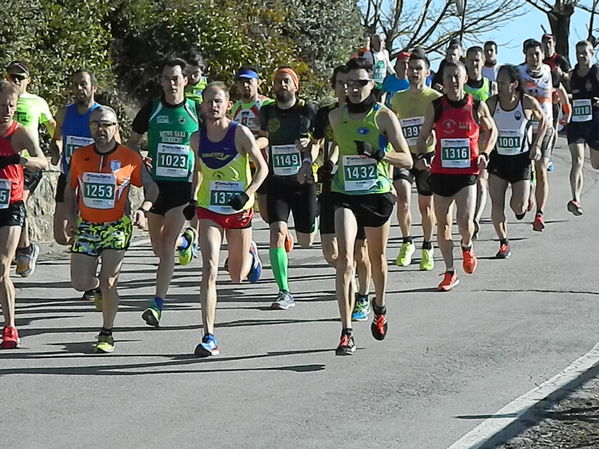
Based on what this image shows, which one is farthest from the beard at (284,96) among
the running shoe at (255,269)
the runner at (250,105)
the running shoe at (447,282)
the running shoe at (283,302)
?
the running shoe at (447,282)

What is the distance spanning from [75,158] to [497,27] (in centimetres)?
3176

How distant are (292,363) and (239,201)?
3.92ft

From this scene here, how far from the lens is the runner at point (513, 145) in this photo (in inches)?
523

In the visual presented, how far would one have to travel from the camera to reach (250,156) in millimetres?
9500

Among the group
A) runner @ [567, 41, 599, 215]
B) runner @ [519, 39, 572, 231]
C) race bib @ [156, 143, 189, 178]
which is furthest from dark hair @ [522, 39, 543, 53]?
race bib @ [156, 143, 189, 178]

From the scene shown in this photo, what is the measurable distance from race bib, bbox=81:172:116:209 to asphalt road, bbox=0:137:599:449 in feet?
3.41

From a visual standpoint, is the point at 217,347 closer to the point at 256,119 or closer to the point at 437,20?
the point at 256,119

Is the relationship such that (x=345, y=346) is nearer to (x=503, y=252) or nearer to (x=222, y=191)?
(x=222, y=191)

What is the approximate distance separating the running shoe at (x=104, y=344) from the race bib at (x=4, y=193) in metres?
1.14

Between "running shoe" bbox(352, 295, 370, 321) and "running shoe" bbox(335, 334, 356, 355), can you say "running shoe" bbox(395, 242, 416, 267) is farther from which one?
"running shoe" bbox(335, 334, 356, 355)

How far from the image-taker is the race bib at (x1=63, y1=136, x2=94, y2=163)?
11234 millimetres

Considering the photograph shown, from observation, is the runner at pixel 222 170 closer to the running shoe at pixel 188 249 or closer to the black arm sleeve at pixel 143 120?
the black arm sleeve at pixel 143 120

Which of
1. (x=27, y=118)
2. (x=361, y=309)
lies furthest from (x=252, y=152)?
(x=27, y=118)

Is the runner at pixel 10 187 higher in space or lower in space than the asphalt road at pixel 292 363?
higher
